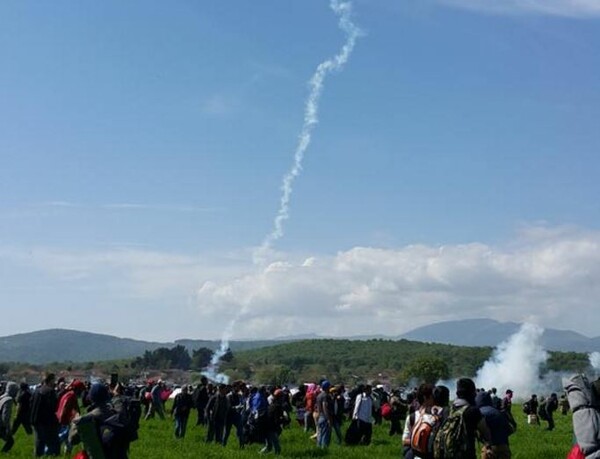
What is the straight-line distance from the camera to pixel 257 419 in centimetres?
2073

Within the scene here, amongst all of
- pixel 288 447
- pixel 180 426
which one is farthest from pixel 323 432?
pixel 180 426

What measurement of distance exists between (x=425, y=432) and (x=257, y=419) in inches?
423

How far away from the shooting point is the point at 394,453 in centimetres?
2075

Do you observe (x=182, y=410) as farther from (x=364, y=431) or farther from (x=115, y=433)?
(x=115, y=433)

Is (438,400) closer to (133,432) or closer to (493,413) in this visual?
(493,413)

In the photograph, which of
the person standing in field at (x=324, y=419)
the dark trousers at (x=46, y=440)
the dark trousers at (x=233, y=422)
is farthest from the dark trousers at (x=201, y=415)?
the dark trousers at (x=46, y=440)

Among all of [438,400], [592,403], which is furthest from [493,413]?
[592,403]

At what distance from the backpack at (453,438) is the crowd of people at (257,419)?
0.03 ft

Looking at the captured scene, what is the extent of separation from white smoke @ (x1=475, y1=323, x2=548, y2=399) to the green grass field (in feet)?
371

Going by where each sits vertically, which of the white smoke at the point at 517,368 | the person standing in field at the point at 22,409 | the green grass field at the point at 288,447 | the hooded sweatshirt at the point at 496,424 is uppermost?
the white smoke at the point at 517,368

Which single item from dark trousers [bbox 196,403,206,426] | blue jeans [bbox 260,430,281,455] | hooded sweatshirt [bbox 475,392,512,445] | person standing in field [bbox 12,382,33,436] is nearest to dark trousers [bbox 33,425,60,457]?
person standing in field [bbox 12,382,33,436]

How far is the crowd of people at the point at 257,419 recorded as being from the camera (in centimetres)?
908

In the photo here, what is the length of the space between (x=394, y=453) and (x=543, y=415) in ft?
53.9

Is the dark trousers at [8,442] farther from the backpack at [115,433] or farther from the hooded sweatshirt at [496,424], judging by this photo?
the hooded sweatshirt at [496,424]
